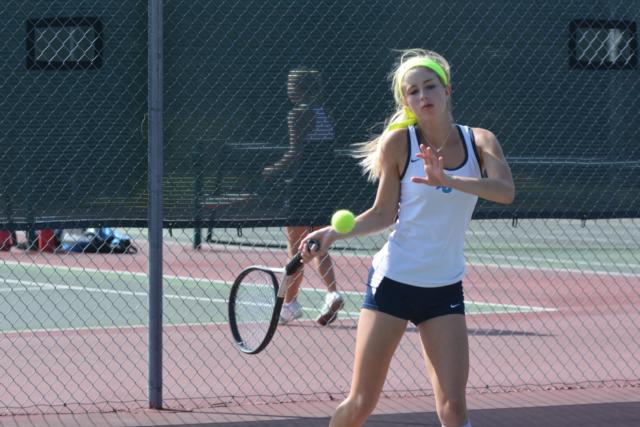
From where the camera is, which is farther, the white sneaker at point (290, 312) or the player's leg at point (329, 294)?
the white sneaker at point (290, 312)

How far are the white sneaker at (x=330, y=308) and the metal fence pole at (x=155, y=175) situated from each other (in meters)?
2.28

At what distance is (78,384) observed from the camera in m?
6.74

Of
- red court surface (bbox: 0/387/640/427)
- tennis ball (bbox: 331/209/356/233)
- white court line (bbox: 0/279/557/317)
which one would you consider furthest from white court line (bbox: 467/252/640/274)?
tennis ball (bbox: 331/209/356/233)

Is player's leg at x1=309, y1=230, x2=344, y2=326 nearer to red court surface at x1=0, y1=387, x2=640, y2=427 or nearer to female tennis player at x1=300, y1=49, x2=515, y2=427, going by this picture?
red court surface at x1=0, y1=387, x2=640, y2=427

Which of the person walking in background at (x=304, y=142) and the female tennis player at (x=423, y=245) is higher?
the person walking in background at (x=304, y=142)

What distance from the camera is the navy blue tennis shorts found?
173 inches

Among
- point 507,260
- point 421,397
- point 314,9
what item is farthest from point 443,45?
point 507,260

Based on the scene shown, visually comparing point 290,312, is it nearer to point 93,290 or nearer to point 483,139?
point 93,290

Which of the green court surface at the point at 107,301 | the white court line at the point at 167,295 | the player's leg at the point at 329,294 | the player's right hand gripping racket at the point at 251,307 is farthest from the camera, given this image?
the white court line at the point at 167,295

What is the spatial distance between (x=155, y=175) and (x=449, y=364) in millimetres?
2186

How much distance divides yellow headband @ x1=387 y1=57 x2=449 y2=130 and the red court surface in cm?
186

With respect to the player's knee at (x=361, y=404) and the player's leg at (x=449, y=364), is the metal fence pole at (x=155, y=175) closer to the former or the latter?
the player's knee at (x=361, y=404)

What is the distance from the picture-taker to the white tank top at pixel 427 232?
4.41m

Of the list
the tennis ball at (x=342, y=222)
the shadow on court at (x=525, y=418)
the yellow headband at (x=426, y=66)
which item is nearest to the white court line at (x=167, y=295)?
the shadow on court at (x=525, y=418)
